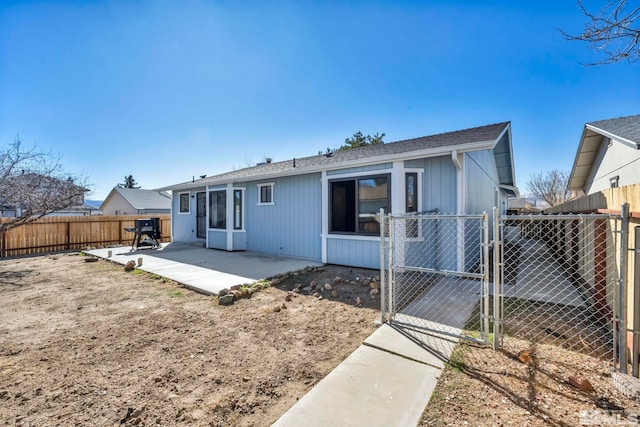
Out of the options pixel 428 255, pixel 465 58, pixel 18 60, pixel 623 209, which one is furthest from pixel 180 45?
pixel 623 209

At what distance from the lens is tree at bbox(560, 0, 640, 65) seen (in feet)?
8.83

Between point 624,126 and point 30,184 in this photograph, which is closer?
point 624,126

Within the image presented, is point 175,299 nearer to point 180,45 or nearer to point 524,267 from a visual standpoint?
point 180,45

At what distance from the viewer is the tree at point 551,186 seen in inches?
1127

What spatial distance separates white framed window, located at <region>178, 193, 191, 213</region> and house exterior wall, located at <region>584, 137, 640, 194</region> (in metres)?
16.6

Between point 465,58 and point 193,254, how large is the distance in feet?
34.9

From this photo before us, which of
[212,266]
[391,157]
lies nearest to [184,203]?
[212,266]

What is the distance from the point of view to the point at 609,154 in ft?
37.6

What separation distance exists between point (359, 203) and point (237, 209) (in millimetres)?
5173

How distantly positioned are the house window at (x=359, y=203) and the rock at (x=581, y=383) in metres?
3.99

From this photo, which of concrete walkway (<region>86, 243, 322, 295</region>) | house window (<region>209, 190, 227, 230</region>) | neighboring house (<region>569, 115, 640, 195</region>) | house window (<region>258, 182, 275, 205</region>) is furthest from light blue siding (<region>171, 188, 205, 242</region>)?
neighboring house (<region>569, 115, 640, 195</region>)

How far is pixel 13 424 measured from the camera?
1.97 meters

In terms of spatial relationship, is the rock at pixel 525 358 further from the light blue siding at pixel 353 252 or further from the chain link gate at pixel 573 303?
the light blue siding at pixel 353 252

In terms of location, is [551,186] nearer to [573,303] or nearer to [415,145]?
[415,145]
